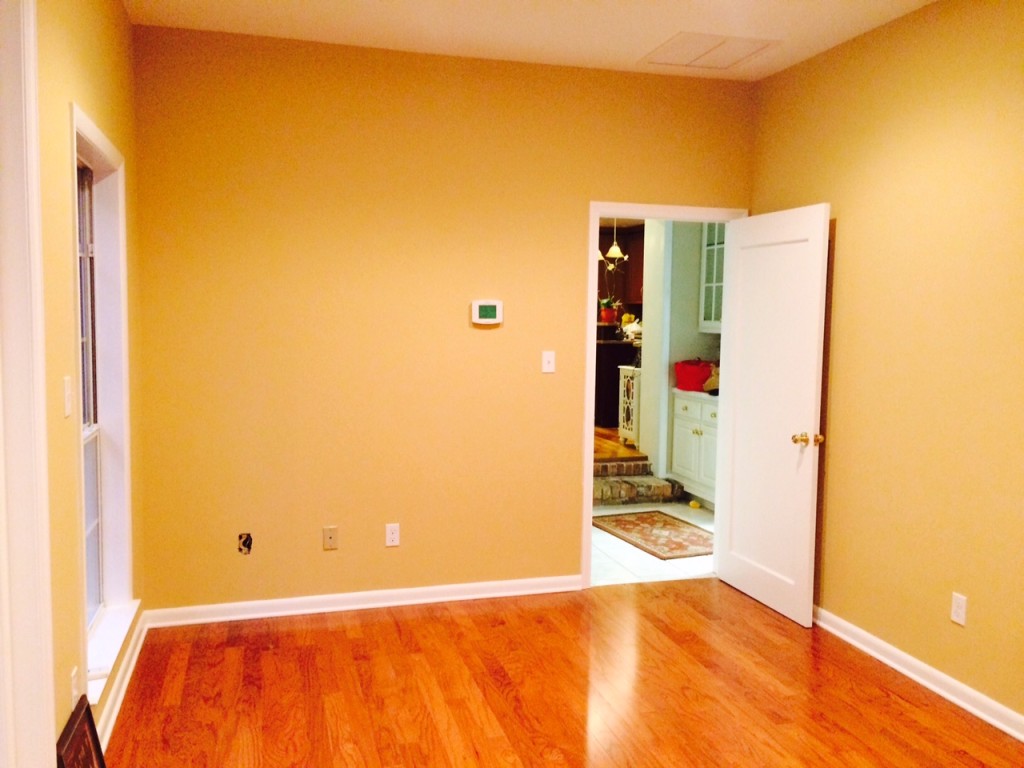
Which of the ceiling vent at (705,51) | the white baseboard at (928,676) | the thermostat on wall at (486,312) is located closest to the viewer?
A: the white baseboard at (928,676)

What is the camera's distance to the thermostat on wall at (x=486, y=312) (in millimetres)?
3980

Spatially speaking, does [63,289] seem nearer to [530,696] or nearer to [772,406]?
[530,696]

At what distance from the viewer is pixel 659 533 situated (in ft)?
17.4

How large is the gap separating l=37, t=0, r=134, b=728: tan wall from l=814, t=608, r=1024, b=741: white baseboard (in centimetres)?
303

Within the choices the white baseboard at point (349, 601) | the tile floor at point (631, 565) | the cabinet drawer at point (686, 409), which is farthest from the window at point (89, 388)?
the cabinet drawer at point (686, 409)

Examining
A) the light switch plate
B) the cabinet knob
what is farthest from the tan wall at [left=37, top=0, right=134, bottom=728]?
the cabinet knob

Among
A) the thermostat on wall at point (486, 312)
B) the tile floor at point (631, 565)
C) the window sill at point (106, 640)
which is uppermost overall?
the thermostat on wall at point (486, 312)

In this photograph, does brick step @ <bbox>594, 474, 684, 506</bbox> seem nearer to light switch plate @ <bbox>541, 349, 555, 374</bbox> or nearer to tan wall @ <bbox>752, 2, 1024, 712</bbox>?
light switch plate @ <bbox>541, 349, 555, 374</bbox>

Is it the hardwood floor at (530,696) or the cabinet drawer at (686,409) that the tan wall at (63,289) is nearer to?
the hardwood floor at (530,696)

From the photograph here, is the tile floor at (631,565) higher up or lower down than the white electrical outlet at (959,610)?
lower down

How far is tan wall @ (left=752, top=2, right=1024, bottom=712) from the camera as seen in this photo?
2.89 m

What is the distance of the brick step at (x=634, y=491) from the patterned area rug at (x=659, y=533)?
0.28 metres

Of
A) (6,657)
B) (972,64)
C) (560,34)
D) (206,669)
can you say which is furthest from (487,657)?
(972,64)

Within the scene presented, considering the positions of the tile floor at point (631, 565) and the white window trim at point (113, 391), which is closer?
the white window trim at point (113, 391)
